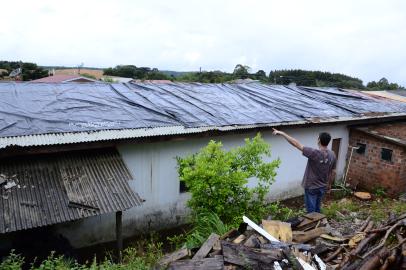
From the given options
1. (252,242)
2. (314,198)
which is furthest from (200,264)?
(314,198)

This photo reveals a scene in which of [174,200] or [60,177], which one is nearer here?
[60,177]

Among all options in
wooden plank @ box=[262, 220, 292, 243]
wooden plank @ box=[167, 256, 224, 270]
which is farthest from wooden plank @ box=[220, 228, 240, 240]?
wooden plank @ box=[167, 256, 224, 270]

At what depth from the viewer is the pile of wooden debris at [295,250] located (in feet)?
13.4

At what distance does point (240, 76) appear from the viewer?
47719 mm

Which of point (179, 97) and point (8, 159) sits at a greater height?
point (179, 97)

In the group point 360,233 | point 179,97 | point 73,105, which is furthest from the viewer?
point 179,97

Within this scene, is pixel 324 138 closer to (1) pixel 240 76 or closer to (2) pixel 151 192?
(2) pixel 151 192

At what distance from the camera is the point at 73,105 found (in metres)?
7.80

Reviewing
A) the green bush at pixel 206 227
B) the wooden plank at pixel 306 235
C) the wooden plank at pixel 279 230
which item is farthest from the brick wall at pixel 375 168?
the green bush at pixel 206 227

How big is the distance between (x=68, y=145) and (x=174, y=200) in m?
3.14

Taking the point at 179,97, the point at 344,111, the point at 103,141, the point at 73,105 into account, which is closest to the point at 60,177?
the point at 103,141

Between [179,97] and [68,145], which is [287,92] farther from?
[68,145]

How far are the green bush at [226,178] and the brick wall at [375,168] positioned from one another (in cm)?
698

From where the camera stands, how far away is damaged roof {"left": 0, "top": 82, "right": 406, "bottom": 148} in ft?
21.0
